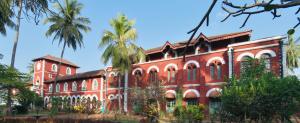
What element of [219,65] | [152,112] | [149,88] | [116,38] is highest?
[116,38]

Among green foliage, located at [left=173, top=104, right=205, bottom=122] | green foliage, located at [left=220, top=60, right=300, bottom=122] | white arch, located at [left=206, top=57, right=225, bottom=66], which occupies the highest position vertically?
white arch, located at [left=206, top=57, right=225, bottom=66]

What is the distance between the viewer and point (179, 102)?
26109 millimetres

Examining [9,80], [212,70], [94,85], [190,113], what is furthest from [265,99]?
[94,85]

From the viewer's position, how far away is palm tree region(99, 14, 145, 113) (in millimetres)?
31469

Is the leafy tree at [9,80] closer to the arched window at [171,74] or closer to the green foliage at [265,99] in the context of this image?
the green foliage at [265,99]

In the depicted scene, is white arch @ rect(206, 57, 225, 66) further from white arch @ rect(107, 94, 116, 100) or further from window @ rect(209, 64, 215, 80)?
white arch @ rect(107, 94, 116, 100)

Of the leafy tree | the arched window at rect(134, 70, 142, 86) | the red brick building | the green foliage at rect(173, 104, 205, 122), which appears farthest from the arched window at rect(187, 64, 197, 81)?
the leafy tree

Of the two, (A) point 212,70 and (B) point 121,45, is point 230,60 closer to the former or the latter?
(A) point 212,70

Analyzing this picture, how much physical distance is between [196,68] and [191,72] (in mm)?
706

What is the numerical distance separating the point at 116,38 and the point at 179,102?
35.1ft

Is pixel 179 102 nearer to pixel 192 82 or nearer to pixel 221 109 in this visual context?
pixel 192 82

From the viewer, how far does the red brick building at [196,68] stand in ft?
78.7

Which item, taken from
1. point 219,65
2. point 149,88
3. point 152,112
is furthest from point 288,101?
point 149,88

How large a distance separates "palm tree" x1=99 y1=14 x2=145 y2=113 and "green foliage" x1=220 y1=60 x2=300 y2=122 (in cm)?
1475
